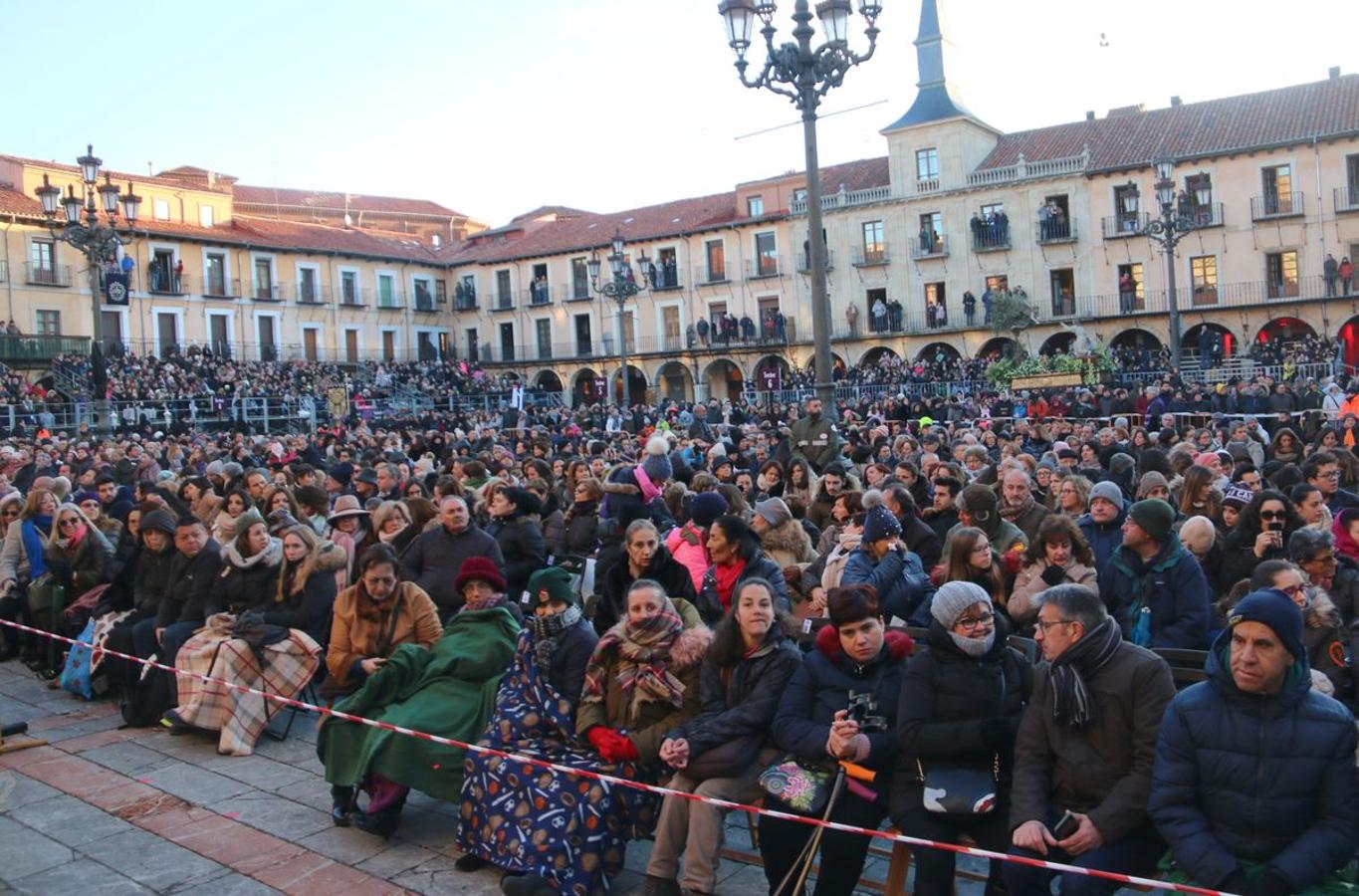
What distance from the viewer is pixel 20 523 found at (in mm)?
9125

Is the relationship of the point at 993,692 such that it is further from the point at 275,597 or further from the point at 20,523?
the point at 20,523

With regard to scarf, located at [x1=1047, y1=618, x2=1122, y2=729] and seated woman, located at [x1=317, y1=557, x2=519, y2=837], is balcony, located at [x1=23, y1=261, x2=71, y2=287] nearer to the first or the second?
seated woman, located at [x1=317, y1=557, x2=519, y2=837]

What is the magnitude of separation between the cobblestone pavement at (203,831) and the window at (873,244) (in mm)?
35590

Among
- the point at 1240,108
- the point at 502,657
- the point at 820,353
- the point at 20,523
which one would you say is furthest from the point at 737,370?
the point at 502,657

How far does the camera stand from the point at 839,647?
4.49 meters

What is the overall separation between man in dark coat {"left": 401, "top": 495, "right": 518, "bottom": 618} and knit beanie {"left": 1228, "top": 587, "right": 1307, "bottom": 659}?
4.66m

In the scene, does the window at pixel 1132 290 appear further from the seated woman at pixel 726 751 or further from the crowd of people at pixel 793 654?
the seated woman at pixel 726 751

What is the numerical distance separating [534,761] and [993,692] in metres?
1.90

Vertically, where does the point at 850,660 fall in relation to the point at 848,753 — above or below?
above

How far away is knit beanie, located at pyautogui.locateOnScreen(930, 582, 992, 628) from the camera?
4145mm

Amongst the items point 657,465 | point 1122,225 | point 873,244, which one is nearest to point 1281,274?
point 1122,225

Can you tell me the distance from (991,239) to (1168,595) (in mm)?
34938

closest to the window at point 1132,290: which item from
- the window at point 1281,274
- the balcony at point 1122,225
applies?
the balcony at point 1122,225

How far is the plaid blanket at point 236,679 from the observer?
22.1 feet
